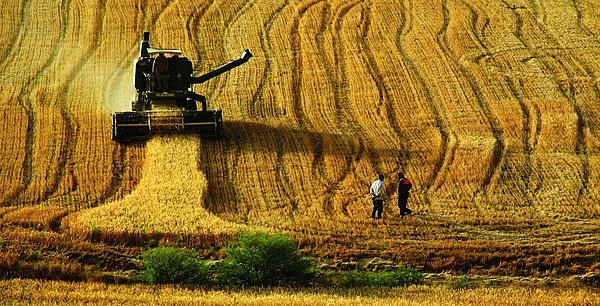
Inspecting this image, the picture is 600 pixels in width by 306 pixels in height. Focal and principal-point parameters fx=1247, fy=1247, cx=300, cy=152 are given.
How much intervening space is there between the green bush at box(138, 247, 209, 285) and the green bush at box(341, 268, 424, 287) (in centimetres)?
301

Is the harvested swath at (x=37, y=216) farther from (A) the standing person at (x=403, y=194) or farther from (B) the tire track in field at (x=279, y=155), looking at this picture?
(A) the standing person at (x=403, y=194)

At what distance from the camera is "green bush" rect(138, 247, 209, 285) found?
942 inches

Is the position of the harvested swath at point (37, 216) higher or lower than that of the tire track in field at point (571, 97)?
lower

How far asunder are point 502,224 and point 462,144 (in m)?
7.42

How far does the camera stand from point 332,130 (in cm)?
3847

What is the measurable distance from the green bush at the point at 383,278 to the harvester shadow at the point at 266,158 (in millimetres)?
4883

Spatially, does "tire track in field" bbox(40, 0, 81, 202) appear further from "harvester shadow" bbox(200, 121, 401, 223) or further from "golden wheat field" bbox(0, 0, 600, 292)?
"harvester shadow" bbox(200, 121, 401, 223)

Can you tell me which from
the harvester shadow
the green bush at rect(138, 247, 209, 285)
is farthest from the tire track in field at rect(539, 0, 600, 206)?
the green bush at rect(138, 247, 209, 285)

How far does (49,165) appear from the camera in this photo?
112 ft

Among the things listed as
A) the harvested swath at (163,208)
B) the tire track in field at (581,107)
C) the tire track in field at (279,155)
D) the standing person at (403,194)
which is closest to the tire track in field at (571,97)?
the tire track in field at (581,107)

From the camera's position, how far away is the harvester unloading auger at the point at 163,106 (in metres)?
36.2

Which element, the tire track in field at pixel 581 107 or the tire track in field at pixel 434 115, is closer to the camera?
the tire track in field at pixel 581 107

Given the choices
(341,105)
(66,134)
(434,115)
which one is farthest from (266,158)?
(434,115)

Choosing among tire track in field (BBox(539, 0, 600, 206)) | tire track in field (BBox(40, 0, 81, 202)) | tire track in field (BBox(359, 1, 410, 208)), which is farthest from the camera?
tire track in field (BBox(359, 1, 410, 208))
